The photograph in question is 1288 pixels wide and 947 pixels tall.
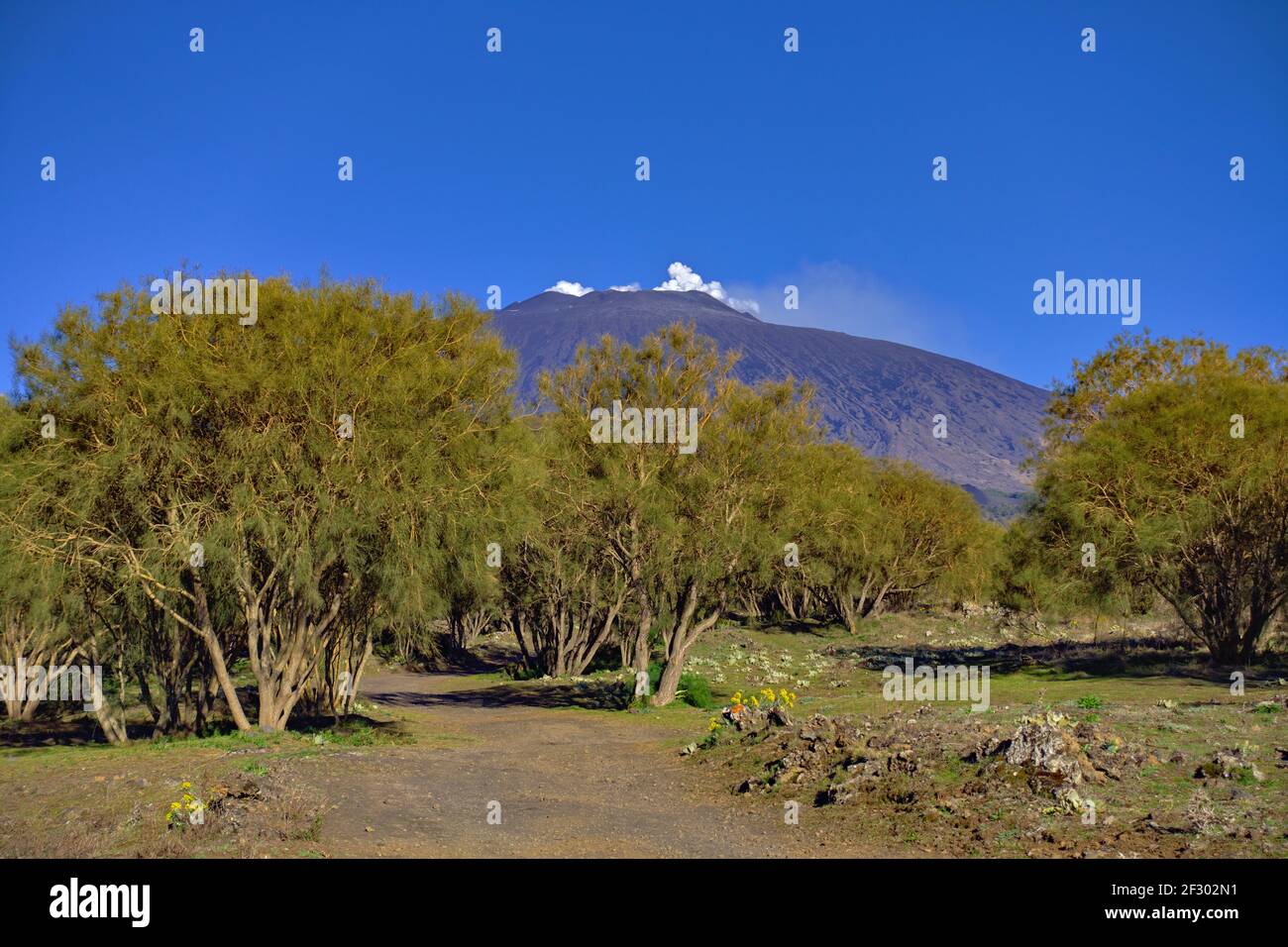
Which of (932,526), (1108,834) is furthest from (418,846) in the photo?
(932,526)

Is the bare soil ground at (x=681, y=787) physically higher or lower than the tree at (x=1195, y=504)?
lower

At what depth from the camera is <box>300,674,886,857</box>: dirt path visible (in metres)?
12.2

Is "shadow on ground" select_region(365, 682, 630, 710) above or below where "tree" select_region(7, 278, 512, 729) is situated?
below

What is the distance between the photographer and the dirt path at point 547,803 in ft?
40.0

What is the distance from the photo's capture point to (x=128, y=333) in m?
18.6

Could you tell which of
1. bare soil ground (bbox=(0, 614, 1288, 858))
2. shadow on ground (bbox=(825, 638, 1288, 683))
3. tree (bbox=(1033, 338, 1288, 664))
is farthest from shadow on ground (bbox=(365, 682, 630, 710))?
tree (bbox=(1033, 338, 1288, 664))

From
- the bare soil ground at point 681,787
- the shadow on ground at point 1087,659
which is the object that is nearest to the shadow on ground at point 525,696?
the bare soil ground at point 681,787

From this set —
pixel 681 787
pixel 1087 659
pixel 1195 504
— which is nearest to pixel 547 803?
pixel 681 787

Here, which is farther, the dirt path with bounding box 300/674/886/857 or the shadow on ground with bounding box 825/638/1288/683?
the shadow on ground with bounding box 825/638/1288/683

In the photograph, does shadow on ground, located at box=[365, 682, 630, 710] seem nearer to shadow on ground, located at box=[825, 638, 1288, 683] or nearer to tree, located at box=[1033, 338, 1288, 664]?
shadow on ground, located at box=[825, 638, 1288, 683]

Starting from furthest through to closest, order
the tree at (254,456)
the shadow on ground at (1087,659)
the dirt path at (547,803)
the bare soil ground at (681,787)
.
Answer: the shadow on ground at (1087,659)
the tree at (254,456)
the dirt path at (547,803)
the bare soil ground at (681,787)

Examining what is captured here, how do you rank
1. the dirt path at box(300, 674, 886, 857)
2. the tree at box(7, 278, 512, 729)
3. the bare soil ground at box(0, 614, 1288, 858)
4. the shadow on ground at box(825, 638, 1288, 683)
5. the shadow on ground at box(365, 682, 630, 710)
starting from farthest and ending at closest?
the shadow on ground at box(365, 682, 630, 710) → the shadow on ground at box(825, 638, 1288, 683) → the tree at box(7, 278, 512, 729) → the dirt path at box(300, 674, 886, 857) → the bare soil ground at box(0, 614, 1288, 858)

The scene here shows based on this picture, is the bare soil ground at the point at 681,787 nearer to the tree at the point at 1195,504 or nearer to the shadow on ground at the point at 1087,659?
the shadow on ground at the point at 1087,659

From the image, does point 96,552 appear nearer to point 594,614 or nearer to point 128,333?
point 128,333
